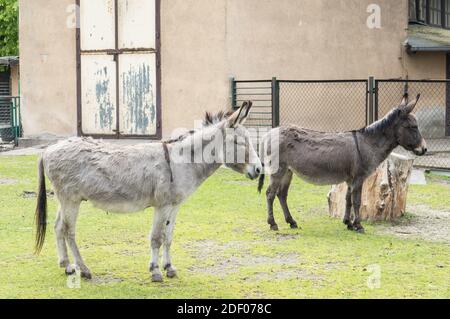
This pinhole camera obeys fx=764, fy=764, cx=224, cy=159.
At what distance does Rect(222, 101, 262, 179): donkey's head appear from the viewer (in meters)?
7.75

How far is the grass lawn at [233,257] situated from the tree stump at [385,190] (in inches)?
9.8

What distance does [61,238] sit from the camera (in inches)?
306

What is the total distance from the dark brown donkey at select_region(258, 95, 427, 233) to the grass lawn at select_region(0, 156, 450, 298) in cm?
55

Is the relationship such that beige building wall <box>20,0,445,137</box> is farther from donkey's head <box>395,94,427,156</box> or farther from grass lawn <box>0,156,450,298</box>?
donkey's head <box>395,94,427,156</box>

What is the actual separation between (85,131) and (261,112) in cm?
445

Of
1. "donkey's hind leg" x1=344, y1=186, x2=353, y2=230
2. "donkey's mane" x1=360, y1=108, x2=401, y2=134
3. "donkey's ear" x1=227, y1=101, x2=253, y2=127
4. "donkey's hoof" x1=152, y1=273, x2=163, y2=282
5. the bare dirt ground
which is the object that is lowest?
the bare dirt ground

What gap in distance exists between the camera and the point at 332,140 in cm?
1063

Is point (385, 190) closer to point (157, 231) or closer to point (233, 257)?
point (233, 257)

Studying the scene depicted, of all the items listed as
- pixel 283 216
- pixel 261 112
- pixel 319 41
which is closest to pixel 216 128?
pixel 283 216

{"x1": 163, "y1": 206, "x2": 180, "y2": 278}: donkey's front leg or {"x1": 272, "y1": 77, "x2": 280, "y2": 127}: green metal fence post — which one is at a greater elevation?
{"x1": 272, "y1": 77, "x2": 280, "y2": 127}: green metal fence post

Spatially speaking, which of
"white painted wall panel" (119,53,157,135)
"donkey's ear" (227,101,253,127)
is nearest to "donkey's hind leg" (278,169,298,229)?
"donkey's ear" (227,101,253,127)

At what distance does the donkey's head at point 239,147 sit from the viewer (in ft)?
25.4

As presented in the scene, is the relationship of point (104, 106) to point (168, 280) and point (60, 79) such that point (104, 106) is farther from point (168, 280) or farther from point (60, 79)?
point (168, 280)

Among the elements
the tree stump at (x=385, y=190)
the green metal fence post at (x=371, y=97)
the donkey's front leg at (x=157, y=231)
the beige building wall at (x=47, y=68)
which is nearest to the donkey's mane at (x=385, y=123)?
the tree stump at (x=385, y=190)
